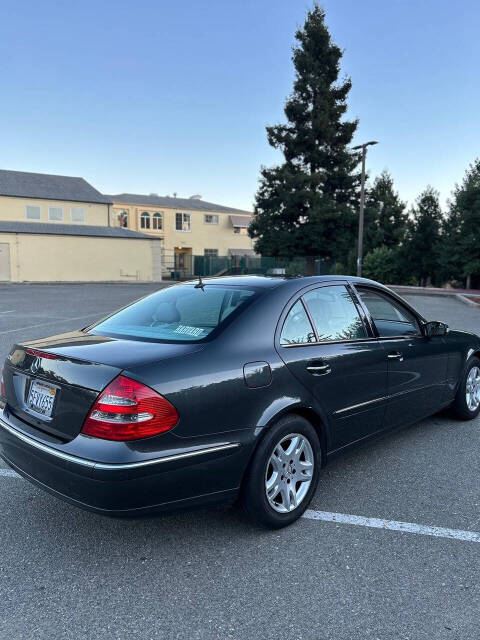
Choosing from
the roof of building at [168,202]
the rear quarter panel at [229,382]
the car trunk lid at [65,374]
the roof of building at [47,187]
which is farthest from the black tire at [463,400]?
the roof of building at [168,202]

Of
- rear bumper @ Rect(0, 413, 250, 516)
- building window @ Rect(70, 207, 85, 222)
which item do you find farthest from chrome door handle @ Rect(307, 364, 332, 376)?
building window @ Rect(70, 207, 85, 222)

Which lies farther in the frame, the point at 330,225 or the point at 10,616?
the point at 330,225

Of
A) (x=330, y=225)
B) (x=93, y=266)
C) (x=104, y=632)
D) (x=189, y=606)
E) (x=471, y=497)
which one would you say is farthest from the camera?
(x=93, y=266)

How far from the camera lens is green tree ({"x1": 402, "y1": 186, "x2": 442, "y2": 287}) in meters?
31.6

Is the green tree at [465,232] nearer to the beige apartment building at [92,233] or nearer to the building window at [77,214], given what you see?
the beige apartment building at [92,233]

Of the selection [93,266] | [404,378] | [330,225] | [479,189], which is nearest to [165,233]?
[93,266]

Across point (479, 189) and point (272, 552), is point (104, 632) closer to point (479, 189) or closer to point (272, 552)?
point (272, 552)

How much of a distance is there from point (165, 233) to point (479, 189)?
3132 centimetres

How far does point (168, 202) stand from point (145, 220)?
137 inches

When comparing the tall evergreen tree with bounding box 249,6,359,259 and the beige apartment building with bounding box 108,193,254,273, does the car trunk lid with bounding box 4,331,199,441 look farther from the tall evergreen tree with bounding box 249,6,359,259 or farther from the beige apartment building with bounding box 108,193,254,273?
the beige apartment building with bounding box 108,193,254,273

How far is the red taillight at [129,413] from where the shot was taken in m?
2.42

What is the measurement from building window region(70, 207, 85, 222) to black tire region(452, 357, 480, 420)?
136 ft

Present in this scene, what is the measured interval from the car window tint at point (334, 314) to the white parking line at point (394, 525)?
1.12 meters

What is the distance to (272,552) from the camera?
109 inches
